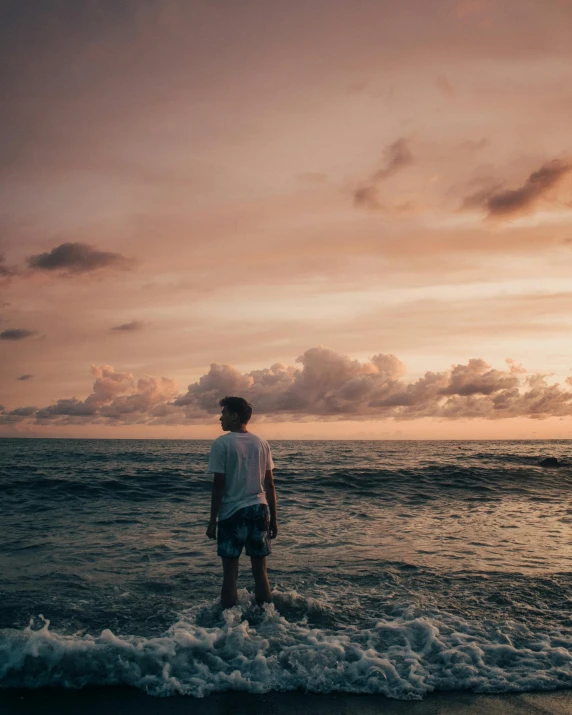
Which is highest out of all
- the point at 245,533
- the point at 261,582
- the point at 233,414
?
the point at 233,414

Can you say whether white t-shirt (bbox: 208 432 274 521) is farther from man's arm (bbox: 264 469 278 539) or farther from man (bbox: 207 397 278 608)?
man's arm (bbox: 264 469 278 539)

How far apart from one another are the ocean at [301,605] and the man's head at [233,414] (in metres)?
1.97

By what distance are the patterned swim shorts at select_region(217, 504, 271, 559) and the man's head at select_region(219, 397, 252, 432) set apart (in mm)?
888

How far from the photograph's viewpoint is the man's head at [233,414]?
5754mm

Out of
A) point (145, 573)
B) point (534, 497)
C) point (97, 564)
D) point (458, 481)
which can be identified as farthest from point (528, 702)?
point (458, 481)

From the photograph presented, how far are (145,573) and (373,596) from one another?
3.30 m

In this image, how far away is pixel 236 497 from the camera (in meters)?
5.61

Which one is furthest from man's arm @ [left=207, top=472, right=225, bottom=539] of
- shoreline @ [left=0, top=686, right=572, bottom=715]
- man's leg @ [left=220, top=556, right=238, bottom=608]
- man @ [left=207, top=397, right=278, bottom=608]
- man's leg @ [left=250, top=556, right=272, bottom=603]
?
shoreline @ [left=0, top=686, right=572, bottom=715]

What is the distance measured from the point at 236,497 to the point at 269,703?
6.50 ft

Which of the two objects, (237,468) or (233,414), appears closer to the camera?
(237,468)

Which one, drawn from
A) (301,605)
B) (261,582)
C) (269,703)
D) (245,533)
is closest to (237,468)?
(245,533)

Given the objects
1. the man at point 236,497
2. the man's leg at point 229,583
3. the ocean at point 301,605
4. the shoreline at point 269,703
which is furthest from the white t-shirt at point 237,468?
the shoreline at point 269,703

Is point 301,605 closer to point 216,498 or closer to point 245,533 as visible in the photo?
point 245,533

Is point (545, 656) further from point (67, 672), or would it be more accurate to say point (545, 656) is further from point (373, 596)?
point (67, 672)
